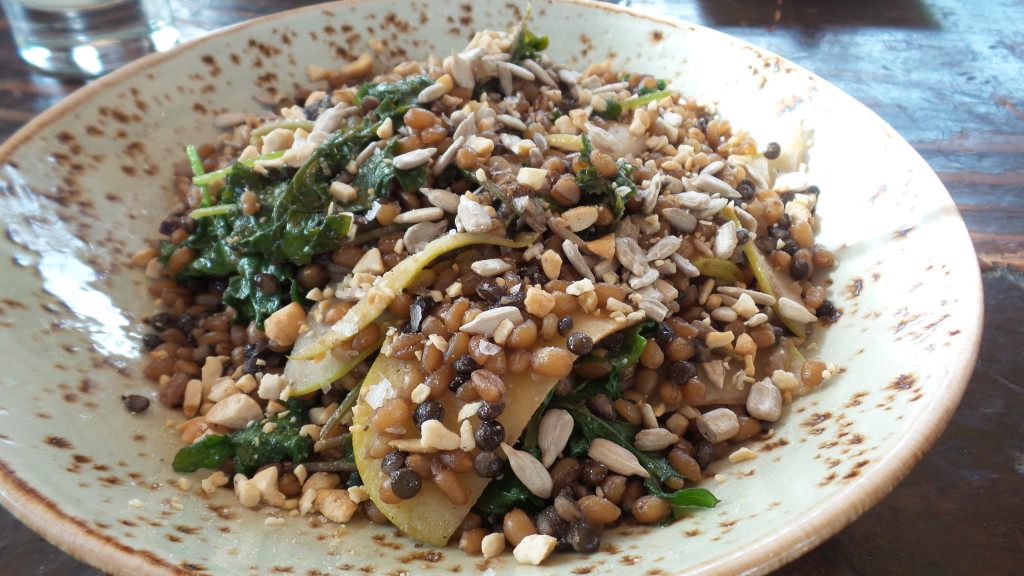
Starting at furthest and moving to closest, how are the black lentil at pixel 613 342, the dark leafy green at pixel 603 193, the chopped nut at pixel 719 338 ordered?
the dark leafy green at pixel 603 193 < the chopped nut at pixel 719 338 < the black lentil at pixel 613 342

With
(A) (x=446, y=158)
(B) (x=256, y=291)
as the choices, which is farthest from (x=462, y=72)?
(B) (x=256, y=291)

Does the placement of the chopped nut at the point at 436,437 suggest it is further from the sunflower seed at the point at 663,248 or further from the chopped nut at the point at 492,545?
the sunflower seed at the point at 663,248

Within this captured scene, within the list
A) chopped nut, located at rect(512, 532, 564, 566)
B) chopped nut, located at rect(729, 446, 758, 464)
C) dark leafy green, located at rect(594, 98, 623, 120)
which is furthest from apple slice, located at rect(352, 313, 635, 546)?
Result: dark leafy green, located at rect(594, 98, 623, 120)

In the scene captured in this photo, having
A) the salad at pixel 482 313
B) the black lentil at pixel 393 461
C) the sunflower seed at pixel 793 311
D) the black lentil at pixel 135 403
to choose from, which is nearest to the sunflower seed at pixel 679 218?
the salad at pixel 482 313

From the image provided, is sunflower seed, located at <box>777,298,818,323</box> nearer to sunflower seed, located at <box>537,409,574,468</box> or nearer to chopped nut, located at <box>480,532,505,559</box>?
sunflower seed, located at <box>537,409,574,468</box>

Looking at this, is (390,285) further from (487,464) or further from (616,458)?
(616,458)

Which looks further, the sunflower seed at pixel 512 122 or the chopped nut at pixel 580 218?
the sunflower seed at pixel 512 122

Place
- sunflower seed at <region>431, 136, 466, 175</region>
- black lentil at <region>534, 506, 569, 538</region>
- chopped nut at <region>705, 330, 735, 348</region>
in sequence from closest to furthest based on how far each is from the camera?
1. black lentil at <region>534, 506, 569, 538</region>
2. chopped nut at <region>705, 330, 735, 348</region>
3. sunflower seed at <region>431, 136, 466, 175</region>

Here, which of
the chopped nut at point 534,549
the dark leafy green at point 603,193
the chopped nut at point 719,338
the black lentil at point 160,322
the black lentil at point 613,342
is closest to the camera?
the chopped nut at point 534,549
